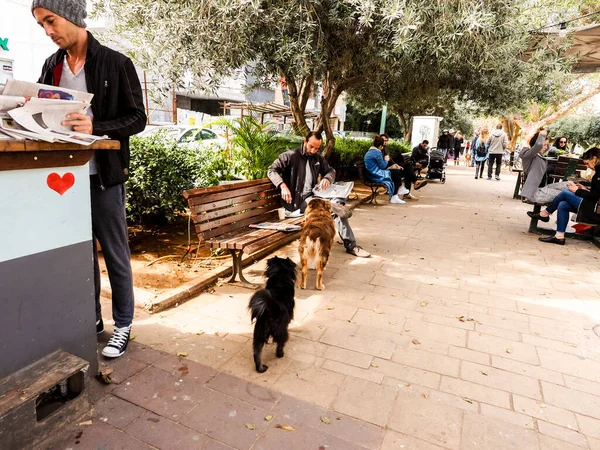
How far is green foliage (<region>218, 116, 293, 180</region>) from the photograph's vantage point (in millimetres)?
6680

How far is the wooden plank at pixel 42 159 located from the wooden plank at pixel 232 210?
1856mm

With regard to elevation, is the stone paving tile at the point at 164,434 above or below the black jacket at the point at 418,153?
below

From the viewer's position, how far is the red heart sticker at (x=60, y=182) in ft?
6.57

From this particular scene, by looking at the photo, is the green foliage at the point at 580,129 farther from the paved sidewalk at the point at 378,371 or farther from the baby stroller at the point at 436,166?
the paved sidewalk at the point at 378,371

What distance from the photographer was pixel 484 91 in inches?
372

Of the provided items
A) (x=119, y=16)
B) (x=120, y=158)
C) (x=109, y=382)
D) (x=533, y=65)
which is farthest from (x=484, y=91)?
(x=109, y=382)

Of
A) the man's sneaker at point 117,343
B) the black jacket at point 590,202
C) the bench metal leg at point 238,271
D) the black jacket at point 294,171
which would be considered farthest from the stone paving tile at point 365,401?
the black jacket at point 590,202

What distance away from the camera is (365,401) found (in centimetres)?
254

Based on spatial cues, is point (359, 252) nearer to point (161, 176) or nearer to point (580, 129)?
point (161, 176)

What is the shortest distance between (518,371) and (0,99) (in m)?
3.71

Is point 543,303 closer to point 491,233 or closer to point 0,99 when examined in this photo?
point 491,233

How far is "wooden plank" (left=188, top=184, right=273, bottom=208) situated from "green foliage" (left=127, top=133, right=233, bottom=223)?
1016mm

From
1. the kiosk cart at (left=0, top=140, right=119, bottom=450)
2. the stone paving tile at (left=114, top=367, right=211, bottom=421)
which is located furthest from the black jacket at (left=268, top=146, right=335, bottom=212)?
the kiosk cart at (left=0, top=140, right=119, bottom=450)

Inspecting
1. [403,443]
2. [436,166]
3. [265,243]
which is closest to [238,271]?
[265,243]
